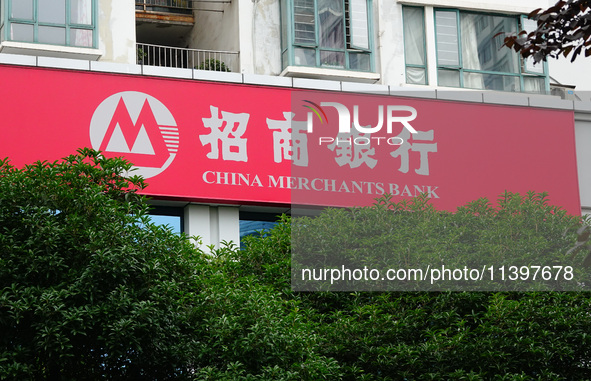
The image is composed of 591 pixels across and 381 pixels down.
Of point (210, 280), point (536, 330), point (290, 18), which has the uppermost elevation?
point (290, 18)

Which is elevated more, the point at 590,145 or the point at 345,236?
the point at 590,145

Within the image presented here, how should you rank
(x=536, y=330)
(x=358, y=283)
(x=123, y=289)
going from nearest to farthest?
(x=123, y=289) → (x=536, y=330) → (x=358, y=283)

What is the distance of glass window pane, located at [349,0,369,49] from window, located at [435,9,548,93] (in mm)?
1577

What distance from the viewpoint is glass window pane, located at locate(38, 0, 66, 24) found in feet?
55.3

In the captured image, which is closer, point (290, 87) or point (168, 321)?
point (168, 321)

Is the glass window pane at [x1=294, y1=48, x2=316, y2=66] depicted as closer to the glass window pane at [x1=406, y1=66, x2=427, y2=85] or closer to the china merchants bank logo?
the glass window pane at [x1=406, y1=66, x2=427, y2=85]

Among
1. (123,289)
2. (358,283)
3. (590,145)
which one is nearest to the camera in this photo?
(123,289)

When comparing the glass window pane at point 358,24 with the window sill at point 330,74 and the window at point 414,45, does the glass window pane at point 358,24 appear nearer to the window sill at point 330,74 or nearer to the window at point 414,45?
the window sill at point 330,74

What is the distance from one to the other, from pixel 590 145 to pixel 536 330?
30.7 ft

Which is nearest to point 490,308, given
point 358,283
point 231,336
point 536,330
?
point 536,330

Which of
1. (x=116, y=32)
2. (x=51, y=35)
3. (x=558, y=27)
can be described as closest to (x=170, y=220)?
(x=116, y=32)

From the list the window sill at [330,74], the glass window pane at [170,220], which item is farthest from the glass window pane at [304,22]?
the glass window pane at [170,220]

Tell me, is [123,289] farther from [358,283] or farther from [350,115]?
[350,115]

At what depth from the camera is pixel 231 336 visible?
35.2ft
